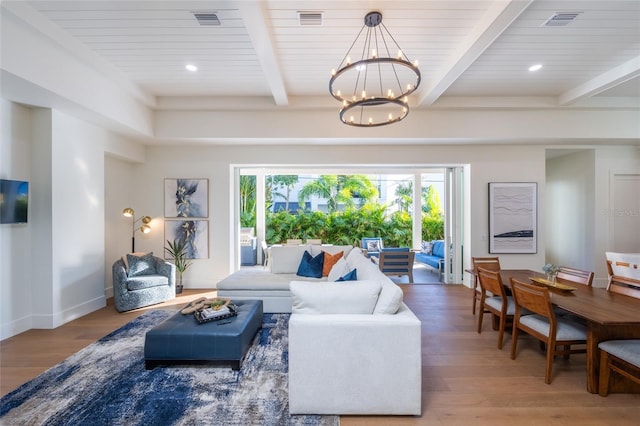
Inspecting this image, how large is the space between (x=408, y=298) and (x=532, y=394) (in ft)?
8.93

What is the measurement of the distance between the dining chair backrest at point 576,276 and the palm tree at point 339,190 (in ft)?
20.3

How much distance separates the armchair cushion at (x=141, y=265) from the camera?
15.3 feet

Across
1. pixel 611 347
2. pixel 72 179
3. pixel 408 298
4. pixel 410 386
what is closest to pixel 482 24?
pixel 611 347

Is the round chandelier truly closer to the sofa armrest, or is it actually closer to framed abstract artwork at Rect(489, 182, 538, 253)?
the sofa armrest

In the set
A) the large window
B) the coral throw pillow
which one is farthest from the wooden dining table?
the large window

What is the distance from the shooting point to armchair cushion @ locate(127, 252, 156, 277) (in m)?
4.66

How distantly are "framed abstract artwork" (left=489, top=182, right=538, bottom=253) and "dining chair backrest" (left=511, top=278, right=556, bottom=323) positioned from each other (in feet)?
10.7

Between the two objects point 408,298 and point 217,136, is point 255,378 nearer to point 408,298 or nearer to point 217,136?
point 408,298

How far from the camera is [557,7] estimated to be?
9.00ft

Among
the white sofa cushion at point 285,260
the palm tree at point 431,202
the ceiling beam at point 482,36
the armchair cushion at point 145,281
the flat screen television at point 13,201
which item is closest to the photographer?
the ceiling beam at point 482,36

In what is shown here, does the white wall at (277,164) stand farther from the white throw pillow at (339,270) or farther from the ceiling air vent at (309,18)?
the ceiling air vent at (309,18)

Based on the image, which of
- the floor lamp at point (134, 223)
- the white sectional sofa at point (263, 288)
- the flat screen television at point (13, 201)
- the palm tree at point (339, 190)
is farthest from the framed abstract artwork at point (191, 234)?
the palm tree at point (339, 190)

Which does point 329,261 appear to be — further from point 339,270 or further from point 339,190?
point 339,190

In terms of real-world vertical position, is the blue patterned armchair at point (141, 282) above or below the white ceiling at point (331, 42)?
below
